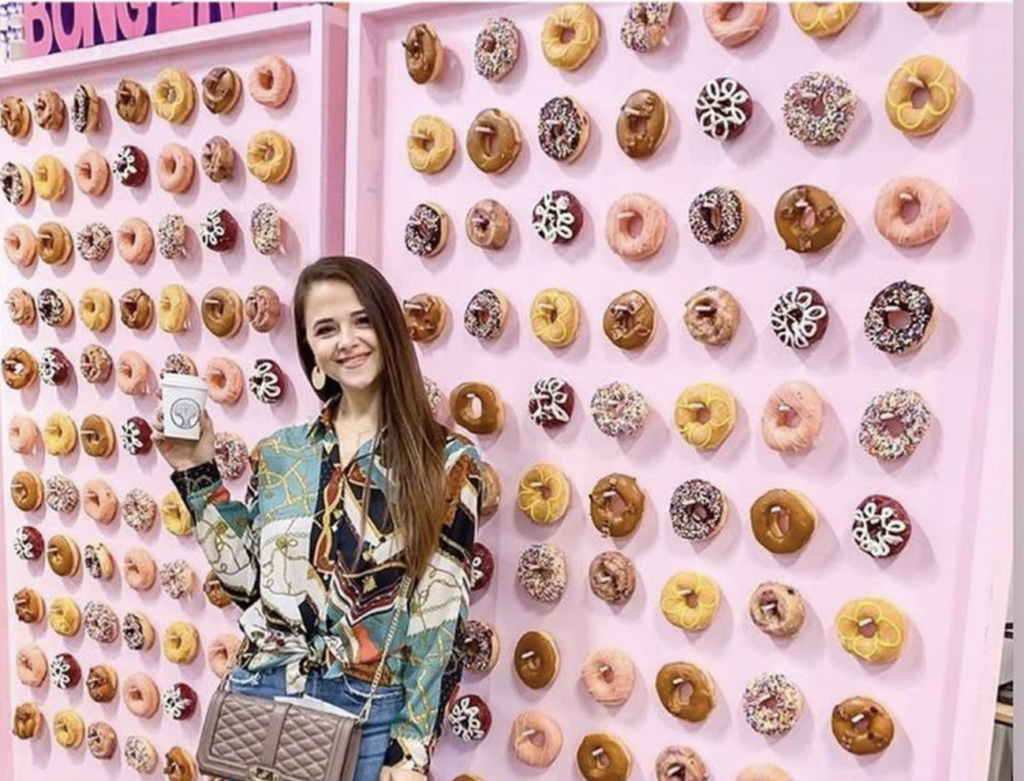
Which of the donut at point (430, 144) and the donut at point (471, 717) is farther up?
the donut at point (430, 144)

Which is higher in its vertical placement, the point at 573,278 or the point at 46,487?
the point at 573,278

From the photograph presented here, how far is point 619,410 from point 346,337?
421 millimetres

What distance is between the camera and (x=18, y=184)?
2.45m

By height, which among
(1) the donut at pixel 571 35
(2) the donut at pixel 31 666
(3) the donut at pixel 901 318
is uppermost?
(1) the donut at pixel 571 35

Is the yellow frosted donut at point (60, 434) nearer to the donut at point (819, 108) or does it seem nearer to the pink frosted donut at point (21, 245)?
the pink frosted donut at point (21, 245)

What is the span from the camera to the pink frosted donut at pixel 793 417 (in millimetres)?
1572

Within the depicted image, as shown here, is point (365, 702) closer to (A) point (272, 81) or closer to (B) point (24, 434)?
(A) point (272, 81)

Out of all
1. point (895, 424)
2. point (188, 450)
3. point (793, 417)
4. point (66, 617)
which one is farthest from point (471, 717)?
point (66, 617)

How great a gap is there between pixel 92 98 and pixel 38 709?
53.9 inches

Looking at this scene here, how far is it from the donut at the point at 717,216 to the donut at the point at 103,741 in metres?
1.69

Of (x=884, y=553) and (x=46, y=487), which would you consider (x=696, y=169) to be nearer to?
(x=884, y=553)

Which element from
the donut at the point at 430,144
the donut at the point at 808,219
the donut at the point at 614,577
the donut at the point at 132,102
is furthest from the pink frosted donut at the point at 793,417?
the donut at the point at 132,102

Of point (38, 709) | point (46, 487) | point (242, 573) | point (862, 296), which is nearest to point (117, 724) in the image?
point (38, 709)

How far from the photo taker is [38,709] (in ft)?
8.57
